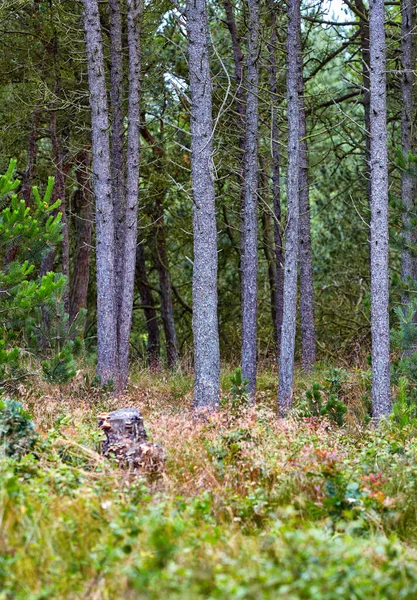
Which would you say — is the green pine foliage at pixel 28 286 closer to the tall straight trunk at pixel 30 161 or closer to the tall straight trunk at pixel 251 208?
the tall straight trunk at pixel 251 208

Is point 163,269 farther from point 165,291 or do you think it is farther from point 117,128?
point 117,128

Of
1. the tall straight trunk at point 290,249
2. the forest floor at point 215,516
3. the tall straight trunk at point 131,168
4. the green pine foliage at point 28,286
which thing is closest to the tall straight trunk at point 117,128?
the tall straight trunk at point 131,168

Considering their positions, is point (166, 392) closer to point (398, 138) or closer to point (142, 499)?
point (142, 499)

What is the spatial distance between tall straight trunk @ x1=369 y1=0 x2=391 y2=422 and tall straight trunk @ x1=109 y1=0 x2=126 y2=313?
4896 millimetres

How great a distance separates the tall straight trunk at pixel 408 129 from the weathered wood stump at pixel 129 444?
6.88m

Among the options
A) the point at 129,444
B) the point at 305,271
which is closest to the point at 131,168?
the point at 305,271

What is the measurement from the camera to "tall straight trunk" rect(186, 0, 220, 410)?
362 inches

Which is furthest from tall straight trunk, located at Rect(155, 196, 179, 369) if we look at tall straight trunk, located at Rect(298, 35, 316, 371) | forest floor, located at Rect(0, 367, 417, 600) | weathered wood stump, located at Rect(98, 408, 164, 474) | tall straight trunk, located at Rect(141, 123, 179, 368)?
weathered wood stump, located at Rect(98, 408, 164, 474)

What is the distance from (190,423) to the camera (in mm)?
7234

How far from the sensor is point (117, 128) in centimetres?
1300

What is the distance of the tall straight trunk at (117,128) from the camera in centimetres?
1268

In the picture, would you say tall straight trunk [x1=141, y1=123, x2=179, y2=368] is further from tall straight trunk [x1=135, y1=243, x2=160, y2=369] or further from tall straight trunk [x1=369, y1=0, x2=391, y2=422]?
tall straight trunk [x1=369, y1=0, x2=391, y2=422]

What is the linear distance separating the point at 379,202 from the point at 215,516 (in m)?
5.87

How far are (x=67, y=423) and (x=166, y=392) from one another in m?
5.16
